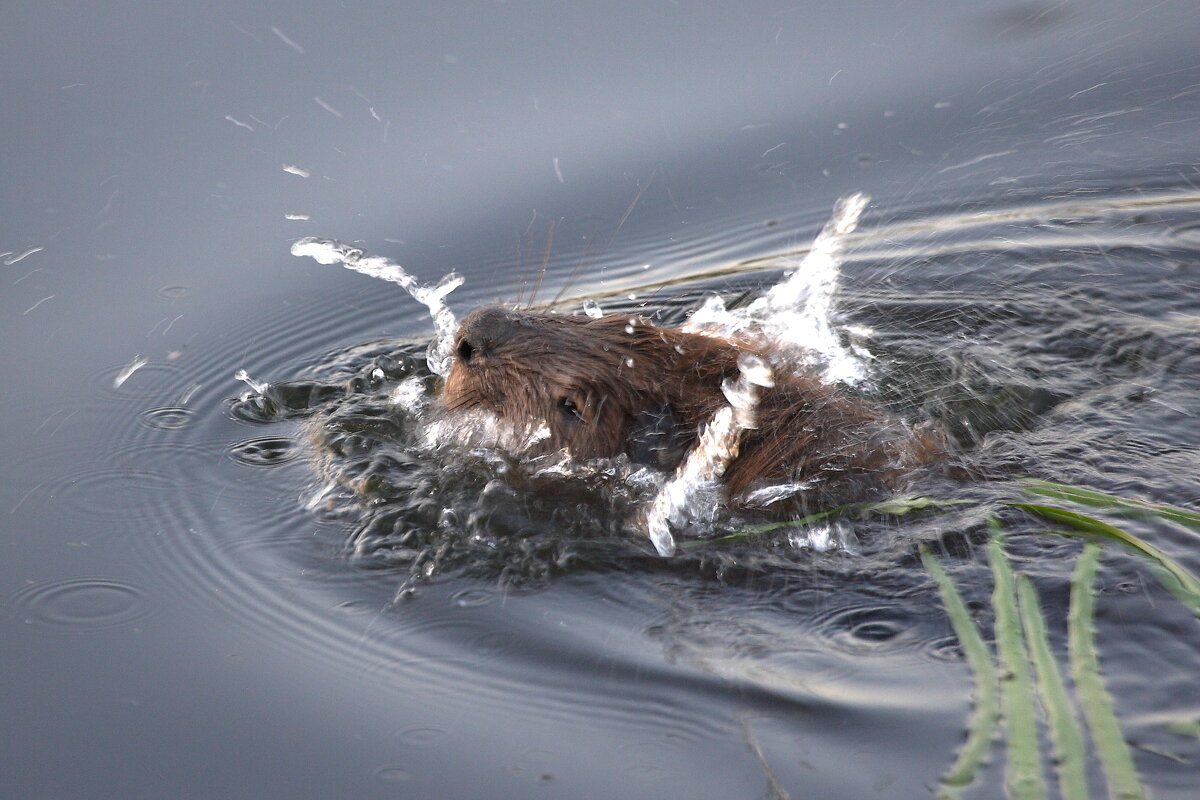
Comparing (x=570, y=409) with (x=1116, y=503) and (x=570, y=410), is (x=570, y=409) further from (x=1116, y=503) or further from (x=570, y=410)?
(x=1116, y=503)

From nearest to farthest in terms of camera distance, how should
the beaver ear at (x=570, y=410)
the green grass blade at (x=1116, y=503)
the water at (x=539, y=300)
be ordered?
the water at (x=539, y=300), the green grass blade at (x=1116, y=503), the beaver ear at (x=570, y=410)

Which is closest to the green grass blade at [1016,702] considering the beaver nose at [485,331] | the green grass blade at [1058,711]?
the green grass blade at [1058,711]

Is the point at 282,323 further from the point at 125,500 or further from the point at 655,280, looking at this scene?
the point at 655,280

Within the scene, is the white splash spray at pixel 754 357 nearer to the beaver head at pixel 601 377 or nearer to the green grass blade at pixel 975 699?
the beaver head at pixel 601 377

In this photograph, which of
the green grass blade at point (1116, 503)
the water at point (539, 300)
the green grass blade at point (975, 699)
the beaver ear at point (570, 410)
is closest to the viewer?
the green grass blade at point (975, 699)

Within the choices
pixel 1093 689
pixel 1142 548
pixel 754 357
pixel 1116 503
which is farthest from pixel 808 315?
pixel 1093 689

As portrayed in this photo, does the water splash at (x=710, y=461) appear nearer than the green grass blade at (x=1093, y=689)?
No

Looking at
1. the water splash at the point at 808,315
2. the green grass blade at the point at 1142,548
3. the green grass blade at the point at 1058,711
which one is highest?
the water splash at the point at 808,315
